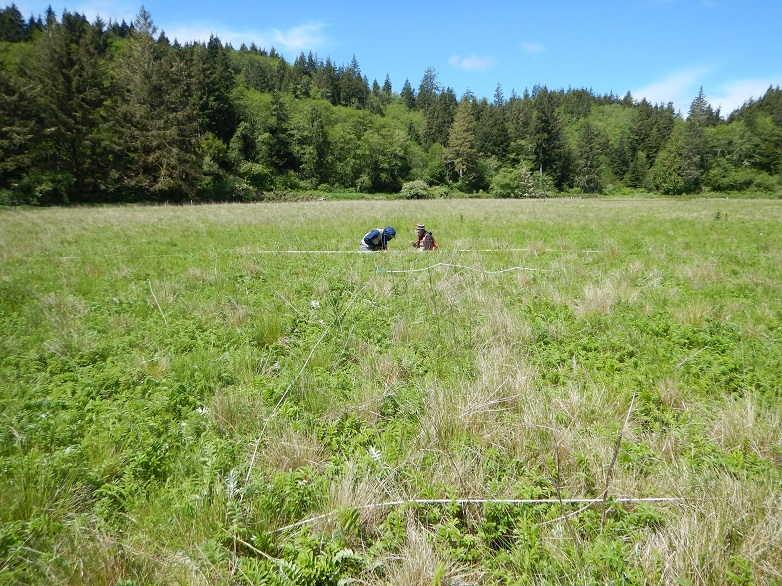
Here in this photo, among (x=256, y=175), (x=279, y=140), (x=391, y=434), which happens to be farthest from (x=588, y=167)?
(x=391, y=434)

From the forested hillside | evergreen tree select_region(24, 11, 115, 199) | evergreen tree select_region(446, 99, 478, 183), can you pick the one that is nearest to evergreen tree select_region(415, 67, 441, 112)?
the forested hillside

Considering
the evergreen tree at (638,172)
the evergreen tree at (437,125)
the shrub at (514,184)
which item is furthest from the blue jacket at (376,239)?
the evergreen tree at (638,172)

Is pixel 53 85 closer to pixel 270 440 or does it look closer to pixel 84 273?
pixel 84 273

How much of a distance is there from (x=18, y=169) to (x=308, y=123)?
40923 millimetres

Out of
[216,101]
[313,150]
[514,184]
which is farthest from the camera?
[514,184]

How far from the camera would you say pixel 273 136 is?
59.3 metres

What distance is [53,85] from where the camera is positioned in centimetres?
3284

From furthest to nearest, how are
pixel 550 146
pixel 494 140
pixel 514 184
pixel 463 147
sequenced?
pixel 494 140
pixel 550 146
pixel 463 147
pixel 514 184

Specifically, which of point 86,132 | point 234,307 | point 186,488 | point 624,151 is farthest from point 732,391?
point 624,151

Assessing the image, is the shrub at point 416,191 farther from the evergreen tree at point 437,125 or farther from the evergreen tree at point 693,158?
the evergreen tree at point 693,158

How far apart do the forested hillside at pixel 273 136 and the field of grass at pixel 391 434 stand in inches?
1348

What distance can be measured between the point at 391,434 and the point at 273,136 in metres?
65.0

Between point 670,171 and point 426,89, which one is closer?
point 670,171

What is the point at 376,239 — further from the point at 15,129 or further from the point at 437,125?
the point at 437,125
